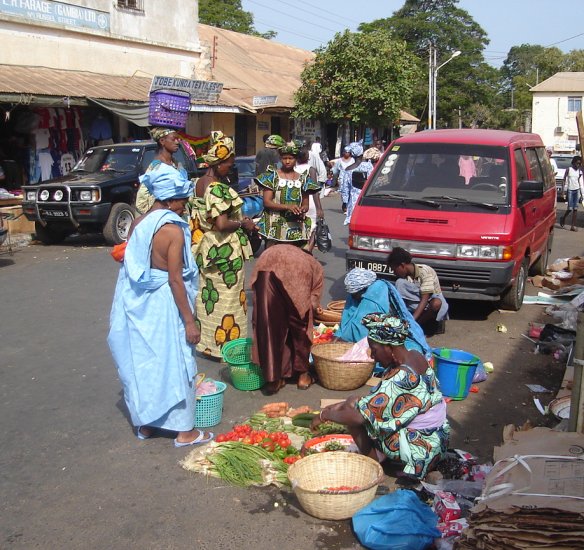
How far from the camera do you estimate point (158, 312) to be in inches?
183

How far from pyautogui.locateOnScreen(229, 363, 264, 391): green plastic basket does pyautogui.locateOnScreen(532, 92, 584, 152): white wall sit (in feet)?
188

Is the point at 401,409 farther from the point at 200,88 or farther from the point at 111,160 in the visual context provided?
the point at 200,88

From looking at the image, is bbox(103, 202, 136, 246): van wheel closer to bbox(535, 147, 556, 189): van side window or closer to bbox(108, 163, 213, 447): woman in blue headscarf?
bbox(535, 147, 556, 189): van side window

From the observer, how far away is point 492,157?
8422mm

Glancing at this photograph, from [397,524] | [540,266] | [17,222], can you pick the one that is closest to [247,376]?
Result: [397,524]

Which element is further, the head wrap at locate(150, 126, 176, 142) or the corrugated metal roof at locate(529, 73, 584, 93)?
the corrugated metal roof at locate(529, 73, 584, 93)

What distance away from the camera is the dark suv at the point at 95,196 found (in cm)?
1315

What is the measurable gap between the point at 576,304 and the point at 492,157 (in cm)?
198

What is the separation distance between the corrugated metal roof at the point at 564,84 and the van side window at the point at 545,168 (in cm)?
5217

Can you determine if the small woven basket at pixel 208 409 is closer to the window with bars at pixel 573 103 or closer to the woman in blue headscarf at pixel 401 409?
the woman in blue headscarf at pixel 401 409

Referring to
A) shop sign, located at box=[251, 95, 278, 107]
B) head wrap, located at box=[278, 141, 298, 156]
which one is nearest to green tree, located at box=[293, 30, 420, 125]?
shop sign, located at box=[251, 95, 278, 107]

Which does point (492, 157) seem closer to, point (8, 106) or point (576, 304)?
point (576, 304)

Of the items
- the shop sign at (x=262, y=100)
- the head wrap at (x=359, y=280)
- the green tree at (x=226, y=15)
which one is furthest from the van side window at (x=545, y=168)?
the green tree at (x=226, y=15)

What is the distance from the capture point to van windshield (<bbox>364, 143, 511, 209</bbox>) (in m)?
8.16
